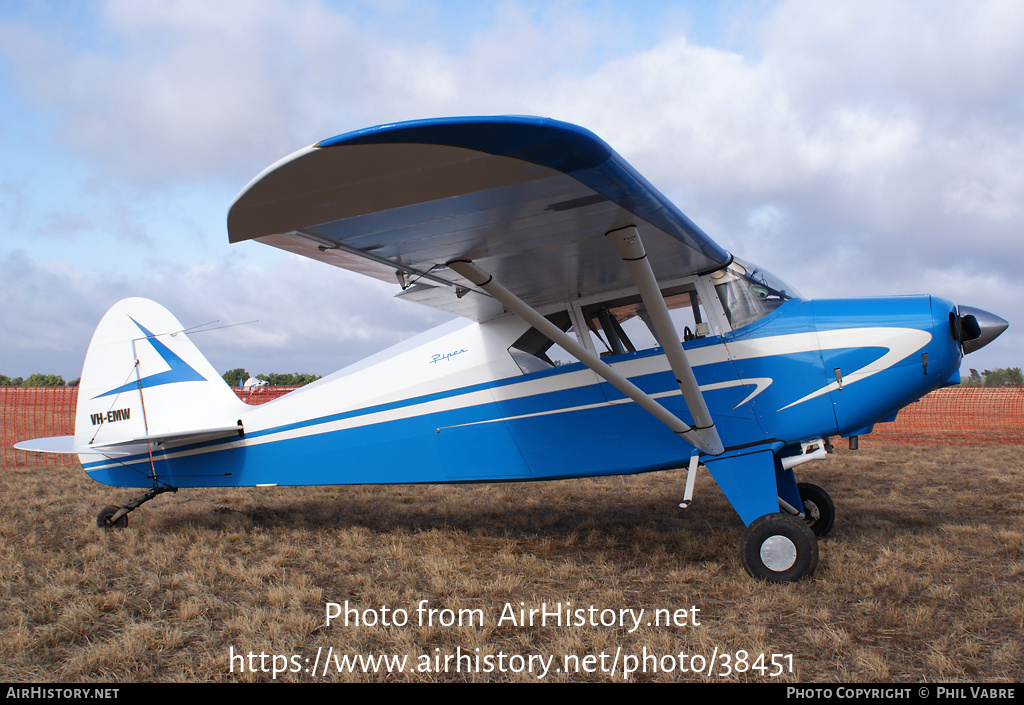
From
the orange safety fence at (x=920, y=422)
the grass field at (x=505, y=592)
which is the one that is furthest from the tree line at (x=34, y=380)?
the grass field at (x=505, y=592)

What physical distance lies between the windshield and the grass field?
1.86m

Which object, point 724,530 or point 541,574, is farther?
point 724,530

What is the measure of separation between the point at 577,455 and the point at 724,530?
1.77 m

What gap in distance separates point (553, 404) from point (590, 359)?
0.89 meters

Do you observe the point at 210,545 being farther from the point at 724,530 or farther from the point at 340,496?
the point at 724,530

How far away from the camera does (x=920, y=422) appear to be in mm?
16734

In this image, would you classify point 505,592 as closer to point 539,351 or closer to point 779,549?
point 779,549

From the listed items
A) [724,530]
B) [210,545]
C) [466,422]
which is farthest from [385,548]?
[724,530]

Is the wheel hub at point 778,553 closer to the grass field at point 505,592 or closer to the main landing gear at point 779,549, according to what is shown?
the main landing gear at point 779,549

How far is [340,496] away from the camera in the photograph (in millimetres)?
8141

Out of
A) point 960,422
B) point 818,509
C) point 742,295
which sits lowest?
point 960,422

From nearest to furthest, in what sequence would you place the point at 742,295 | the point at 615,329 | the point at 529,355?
the point at 742,295, the point at 615,329, the point at 529,355

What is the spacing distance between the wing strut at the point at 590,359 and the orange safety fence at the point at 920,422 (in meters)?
11.4

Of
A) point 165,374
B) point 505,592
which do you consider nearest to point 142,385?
point 165,374
